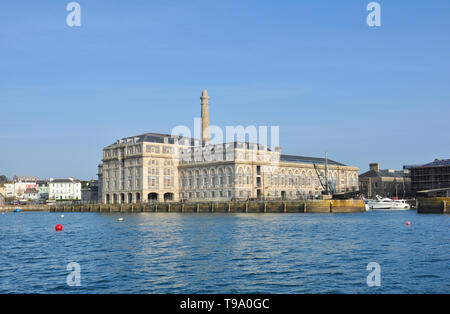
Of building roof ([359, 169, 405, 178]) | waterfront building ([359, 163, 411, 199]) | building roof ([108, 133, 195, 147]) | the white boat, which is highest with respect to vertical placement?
building roof ([108, 133, 195, 147])

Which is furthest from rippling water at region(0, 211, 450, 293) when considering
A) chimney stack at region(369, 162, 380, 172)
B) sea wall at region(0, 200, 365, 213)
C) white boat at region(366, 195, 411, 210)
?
chimney stack at region(369, 162, 380, 172)

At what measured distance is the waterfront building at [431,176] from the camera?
149625mm

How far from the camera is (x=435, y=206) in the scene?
93.2 meters

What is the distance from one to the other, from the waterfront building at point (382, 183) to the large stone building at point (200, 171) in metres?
28.7

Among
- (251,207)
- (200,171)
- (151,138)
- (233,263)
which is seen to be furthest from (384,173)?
(233,263)

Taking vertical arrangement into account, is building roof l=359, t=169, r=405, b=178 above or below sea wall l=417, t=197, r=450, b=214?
above

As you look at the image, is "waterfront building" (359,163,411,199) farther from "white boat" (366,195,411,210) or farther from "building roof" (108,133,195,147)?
"building roof" (108,133,195,147)

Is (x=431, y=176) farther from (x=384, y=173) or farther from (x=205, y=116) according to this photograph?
(x=205, y=116)

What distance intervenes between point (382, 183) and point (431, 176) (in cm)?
3131

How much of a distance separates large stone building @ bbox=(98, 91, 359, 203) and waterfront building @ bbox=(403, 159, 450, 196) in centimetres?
2177

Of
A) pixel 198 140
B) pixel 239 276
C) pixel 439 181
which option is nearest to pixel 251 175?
pixel 198 140

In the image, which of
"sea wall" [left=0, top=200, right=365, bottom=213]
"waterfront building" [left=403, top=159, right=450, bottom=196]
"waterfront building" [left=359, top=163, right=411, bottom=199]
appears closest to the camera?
"sea wall" [left=0, top=200, right=365, bottom=213]

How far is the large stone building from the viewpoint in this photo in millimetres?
135125
